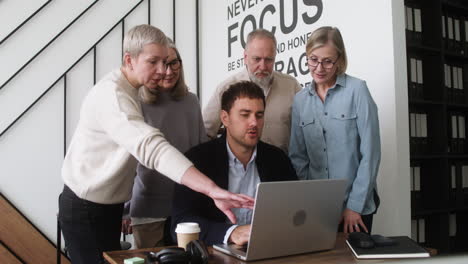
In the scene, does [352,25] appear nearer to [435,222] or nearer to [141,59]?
[435,222]

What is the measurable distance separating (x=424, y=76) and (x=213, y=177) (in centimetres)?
168

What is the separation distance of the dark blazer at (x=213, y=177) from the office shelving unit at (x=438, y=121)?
1.10 meters

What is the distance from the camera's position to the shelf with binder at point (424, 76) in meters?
2.46

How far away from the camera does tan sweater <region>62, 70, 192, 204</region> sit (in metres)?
1.18

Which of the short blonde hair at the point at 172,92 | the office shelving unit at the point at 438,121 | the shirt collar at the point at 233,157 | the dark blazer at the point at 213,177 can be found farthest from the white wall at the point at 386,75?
the short blonde hair at the point at 172,92

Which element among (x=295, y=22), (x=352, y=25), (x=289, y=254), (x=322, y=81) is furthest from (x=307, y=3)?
(x=289, y=254)

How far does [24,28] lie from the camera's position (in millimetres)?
3193

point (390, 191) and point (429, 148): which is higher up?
point (429, 148)

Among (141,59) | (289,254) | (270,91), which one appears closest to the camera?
(289,254)

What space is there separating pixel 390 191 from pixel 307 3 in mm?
1282

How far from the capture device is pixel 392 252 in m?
1.12

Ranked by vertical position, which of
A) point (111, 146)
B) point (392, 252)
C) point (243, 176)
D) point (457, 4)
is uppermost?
point (457, 4)

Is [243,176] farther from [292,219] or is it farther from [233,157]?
[292,219]

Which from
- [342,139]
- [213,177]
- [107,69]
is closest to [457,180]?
[342,139]
